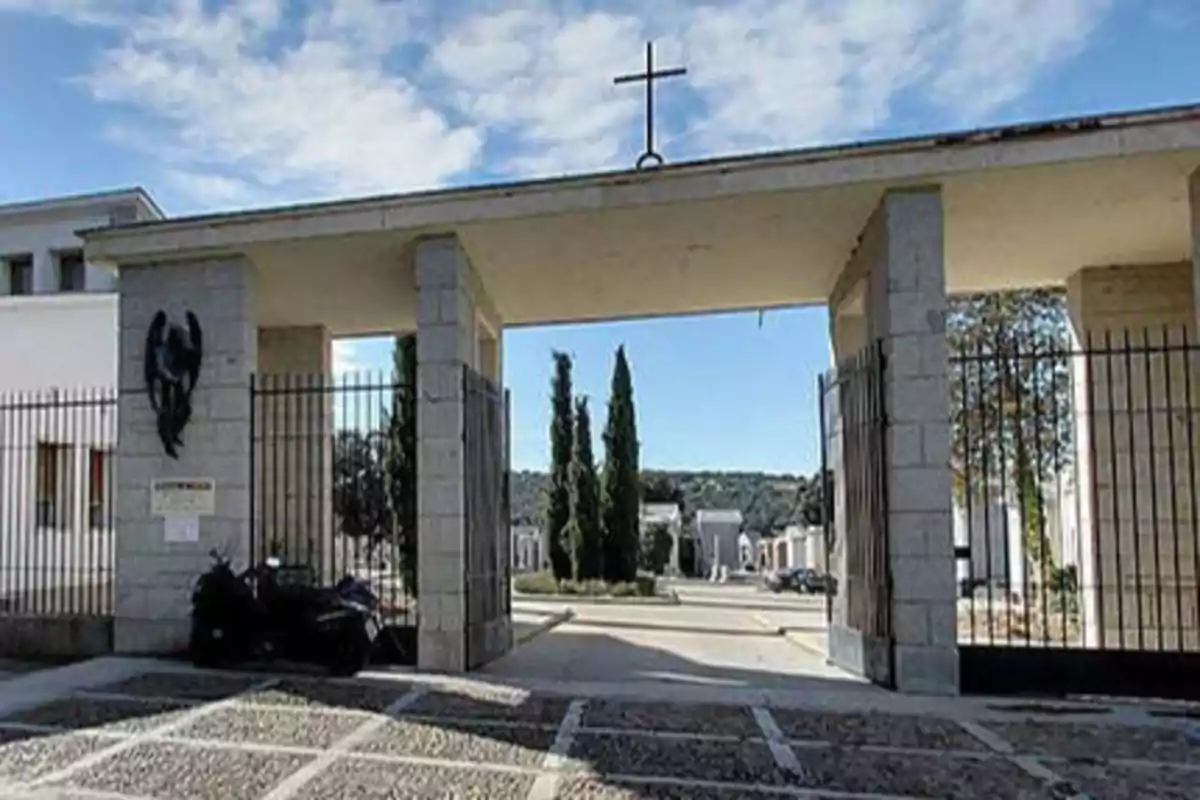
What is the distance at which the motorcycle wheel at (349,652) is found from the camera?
28.0 ft

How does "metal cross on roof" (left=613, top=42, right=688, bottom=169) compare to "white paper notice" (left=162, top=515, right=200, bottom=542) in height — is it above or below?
above

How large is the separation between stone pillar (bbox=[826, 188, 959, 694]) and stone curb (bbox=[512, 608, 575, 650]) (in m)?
4.48

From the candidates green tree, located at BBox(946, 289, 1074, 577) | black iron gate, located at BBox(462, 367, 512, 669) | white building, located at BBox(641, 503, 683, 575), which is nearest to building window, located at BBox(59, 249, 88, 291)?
black iron gate, located at BBox(462, 367, 512, 669)

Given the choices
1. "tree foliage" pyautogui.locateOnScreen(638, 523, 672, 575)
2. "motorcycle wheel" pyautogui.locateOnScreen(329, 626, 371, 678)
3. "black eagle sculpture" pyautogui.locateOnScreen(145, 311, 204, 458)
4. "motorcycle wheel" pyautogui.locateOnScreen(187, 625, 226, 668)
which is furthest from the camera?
"tree foliage" pyautogui.locateOnScreen(638, 523, 672, 575)

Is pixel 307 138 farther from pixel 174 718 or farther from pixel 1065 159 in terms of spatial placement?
pixel 1065 159

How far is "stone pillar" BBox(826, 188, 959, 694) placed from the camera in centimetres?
770

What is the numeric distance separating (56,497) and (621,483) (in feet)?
37.2

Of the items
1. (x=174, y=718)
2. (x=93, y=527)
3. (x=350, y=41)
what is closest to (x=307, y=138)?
(x=350, y=41)

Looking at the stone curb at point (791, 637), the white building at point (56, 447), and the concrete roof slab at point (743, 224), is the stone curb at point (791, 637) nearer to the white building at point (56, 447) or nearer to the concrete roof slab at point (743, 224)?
the concrete roof slab at point (743, 224)

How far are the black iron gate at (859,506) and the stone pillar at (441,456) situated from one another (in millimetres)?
3512

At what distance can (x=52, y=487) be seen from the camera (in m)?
15.8

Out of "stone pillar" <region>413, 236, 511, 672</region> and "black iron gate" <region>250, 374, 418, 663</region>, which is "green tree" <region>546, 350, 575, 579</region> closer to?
"black iron gate" <region>250, 374, 418, 663</region>

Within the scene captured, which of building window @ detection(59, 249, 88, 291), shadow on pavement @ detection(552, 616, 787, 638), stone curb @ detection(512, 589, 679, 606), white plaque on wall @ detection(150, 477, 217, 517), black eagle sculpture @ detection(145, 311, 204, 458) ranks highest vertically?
building window @ detection(59, 249, 88, 291)

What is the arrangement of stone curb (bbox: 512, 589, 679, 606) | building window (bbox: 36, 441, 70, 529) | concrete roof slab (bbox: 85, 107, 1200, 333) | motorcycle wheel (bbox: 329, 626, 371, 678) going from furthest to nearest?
1. stone curb (bbox: 512, 589, 679, 606)
2. building window (bbox: 36, 441, 70, 529)
3. motorcycle wheel (bbox: 329, 626, 371, 678)
4. concrete roof slab (bbox: 85, 107, 1200, 333)
